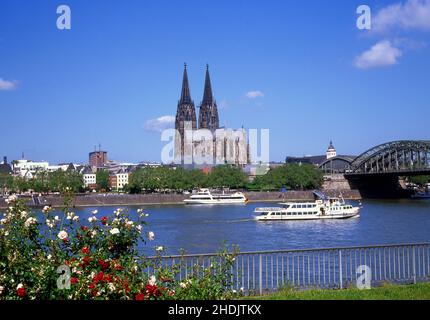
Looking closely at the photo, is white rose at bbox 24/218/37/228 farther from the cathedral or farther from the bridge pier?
the cathedral

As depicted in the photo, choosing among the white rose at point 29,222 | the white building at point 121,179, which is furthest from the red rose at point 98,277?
the white building at point 121,179

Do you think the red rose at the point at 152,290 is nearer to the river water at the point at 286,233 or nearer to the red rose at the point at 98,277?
the red rose at the point at 98,277

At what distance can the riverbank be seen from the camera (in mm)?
76750

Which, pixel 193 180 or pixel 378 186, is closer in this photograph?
pixel 378 186

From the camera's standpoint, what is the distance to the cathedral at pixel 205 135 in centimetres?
13888

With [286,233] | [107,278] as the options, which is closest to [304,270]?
[107,278]

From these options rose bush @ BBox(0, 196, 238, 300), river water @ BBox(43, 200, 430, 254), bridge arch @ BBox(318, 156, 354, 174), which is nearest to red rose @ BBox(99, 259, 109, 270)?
rose bush @ BBox(0, 196, 238, 300)

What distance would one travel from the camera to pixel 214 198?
82.2 meters

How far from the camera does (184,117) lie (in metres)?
144

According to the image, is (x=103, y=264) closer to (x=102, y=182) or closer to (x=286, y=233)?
(x=286, y=233)

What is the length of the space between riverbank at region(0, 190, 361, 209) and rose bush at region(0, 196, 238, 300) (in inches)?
2451

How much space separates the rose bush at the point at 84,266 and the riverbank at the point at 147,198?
2451 inches

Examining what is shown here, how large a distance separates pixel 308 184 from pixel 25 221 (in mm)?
97424

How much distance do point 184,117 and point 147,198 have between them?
2504 inches
